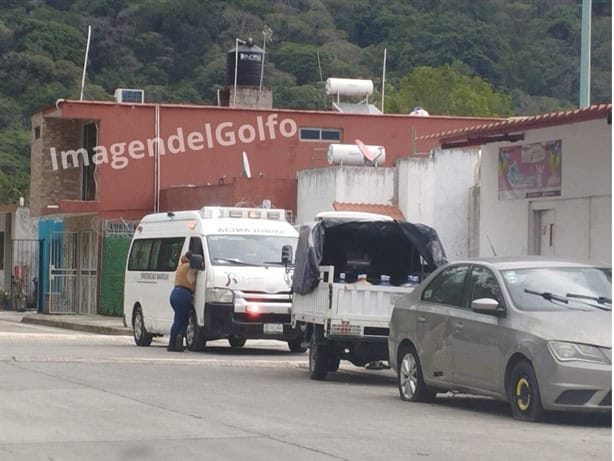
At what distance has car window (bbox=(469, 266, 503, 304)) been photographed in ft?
46.7

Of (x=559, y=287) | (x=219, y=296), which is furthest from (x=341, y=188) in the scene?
(x=559, y=287)

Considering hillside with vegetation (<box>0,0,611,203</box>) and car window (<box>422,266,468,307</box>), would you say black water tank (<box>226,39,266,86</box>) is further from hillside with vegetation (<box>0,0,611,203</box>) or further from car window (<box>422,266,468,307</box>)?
car window (<box>422,266,468,307</box>)

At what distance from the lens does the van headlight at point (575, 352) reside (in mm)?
13008

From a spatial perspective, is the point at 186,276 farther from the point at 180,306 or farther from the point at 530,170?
the point at 530,170

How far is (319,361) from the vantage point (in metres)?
18.4

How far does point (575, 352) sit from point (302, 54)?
7067 cm

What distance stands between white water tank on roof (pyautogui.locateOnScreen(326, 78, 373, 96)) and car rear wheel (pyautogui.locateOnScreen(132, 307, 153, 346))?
19358 millimetres

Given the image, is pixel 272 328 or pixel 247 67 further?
pixel 247 67

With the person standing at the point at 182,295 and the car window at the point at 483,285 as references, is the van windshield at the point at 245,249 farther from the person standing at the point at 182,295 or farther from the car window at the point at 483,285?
the car window at the point at 483,285

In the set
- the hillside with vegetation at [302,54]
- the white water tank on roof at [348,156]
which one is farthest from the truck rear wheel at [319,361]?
the hillside with vegetation at [302,54]

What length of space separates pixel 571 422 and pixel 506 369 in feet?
2.64

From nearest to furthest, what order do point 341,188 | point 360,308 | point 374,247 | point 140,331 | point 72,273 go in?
point 360,308
point 374,247
point 140,331
point 341,188
point 72,273

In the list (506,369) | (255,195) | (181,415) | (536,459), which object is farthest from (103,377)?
(255,195)

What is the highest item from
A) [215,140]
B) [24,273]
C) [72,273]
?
[215,140]
